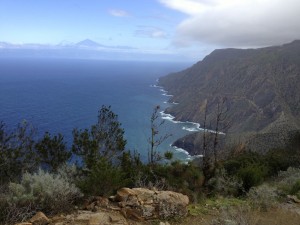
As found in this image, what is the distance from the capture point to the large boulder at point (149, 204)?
8008mm

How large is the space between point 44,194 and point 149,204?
2.53 meters

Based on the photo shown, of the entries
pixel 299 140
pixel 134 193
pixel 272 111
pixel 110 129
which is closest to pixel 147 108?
pixel 272 111

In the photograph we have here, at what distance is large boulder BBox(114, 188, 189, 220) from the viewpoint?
26.3ft

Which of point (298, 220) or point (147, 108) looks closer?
point (298, 220)

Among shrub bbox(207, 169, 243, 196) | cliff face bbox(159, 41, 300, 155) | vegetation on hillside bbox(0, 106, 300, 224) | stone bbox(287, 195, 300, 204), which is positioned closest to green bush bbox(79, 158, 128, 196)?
vegetation on hillside bbox(0, 106, 300, 224)

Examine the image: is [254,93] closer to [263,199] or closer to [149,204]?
[263,199]

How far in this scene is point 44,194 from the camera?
827 centimetres

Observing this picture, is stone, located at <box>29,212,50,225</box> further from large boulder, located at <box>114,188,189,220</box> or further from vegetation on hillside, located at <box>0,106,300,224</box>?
large boulder, located at <box>114,188,189,220</box>

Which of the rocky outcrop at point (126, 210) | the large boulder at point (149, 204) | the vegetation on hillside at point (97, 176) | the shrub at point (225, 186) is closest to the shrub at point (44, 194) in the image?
the vegetation on hillside at point (97, 176)

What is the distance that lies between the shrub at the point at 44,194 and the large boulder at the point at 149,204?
4.05ft

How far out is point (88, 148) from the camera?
1909 centimetres

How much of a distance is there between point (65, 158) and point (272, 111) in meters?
102

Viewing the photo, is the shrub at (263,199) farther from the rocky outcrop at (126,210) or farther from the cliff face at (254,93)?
the cliff face at (254,93)

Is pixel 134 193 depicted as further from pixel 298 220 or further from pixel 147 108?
pixel 147 108
